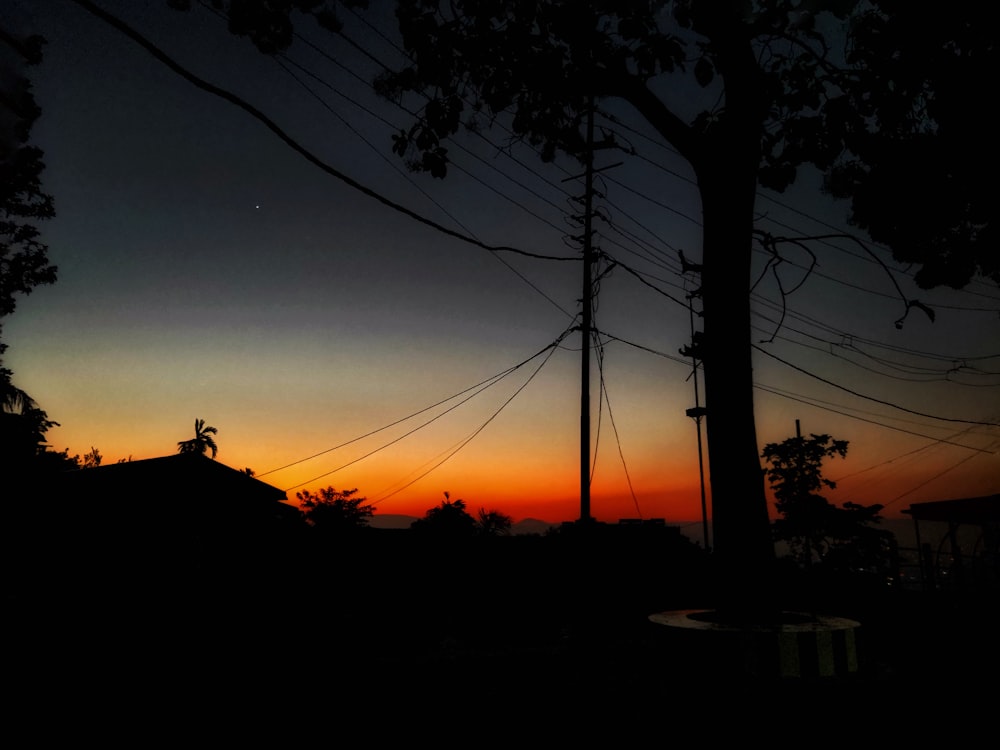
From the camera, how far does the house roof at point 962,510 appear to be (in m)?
21.6

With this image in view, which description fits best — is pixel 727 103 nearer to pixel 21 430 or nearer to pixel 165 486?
pixel 165 486

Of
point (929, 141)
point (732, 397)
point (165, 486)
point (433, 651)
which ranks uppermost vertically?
point (929, 141)

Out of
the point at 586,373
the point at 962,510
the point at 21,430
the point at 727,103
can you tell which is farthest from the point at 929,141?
the point at 21,430

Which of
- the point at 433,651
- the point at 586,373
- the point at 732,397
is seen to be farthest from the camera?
the point at 586,373

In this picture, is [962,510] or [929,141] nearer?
[929,141]

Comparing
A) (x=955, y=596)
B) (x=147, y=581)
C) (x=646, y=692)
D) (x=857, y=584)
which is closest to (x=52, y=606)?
(x=147, y=581)

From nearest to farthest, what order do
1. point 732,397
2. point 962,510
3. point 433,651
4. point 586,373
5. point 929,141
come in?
point 732,397 → point 929,141 → point 433,651 → point 586,373 → point 962,510

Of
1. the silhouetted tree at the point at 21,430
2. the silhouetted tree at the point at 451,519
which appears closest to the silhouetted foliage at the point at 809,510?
the silhouetted tree at the point at 451,519

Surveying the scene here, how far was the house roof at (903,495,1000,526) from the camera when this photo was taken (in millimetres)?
21609

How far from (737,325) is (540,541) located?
18382 millimetres

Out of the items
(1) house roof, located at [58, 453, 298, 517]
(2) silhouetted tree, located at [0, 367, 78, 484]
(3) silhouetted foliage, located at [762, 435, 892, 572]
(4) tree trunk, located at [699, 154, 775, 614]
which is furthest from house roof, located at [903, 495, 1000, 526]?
(2) silhouetted tree, located at [0, 367, 78, 484]

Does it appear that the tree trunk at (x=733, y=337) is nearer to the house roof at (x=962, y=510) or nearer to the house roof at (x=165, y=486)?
the house roof at (x=165, y=486)

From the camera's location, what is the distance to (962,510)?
900 inches

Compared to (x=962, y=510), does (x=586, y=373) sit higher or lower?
higher
